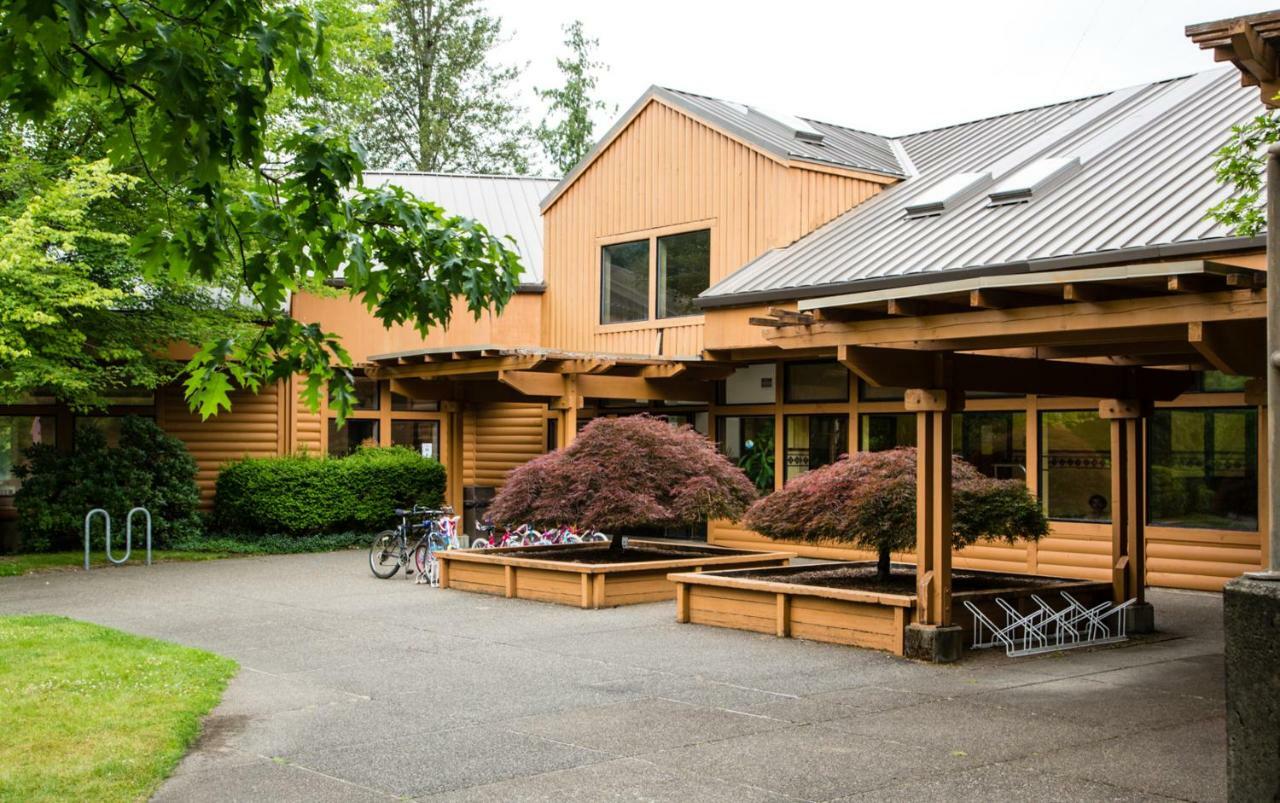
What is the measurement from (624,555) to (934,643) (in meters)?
5.89

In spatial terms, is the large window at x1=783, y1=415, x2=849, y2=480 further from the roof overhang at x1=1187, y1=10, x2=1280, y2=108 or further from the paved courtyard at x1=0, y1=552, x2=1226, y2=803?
the roof overhang at x1=1187, y1=10, x2=1280, y2=108

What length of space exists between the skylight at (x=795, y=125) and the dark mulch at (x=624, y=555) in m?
7.62

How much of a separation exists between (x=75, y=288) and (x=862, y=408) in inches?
404

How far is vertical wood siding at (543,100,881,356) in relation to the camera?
61.3ft

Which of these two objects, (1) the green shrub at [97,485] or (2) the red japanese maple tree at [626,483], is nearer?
(2) the red japanese maple tree at [626,483]

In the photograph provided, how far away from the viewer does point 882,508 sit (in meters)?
11.1

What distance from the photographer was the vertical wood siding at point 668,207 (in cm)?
1869

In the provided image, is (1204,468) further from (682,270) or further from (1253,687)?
(1253,687)

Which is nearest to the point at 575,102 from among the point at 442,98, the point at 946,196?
the point at 442,98

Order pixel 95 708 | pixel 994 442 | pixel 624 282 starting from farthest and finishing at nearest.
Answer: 1. pixel 624 282
2. pixel 994 442
3. pixel 95 708

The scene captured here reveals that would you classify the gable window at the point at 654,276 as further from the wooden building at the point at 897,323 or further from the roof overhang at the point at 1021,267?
the roof overhang at the point at 1021,267

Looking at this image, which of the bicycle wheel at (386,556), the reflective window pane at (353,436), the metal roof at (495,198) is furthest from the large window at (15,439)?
the metal roof at (495,198)

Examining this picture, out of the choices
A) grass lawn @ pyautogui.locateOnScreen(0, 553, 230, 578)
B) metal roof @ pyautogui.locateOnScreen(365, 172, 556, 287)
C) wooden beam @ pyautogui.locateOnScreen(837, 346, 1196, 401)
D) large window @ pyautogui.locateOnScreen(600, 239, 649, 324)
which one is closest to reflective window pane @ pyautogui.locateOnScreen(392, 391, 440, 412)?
metal roof @ pyautogui.locateOnScreen(365, 172, 556, 287)

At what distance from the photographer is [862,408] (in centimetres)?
1758
